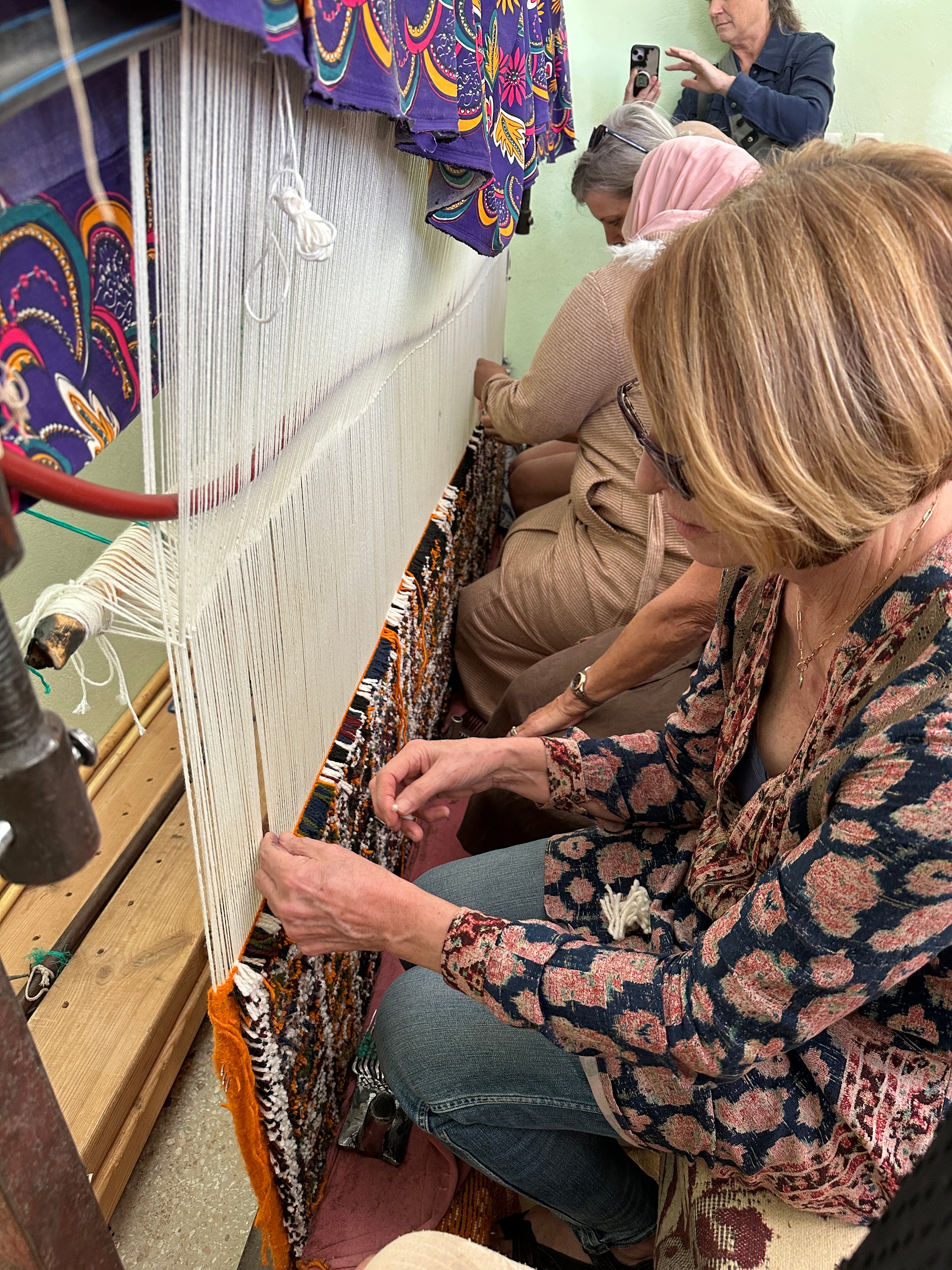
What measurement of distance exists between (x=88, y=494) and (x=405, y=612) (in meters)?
1.00

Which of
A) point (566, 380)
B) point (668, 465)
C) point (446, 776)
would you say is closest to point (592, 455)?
point (566, 380)

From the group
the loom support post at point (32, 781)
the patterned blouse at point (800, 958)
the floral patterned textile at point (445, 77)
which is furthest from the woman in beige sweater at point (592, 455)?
the loom support post at point (32, 781)

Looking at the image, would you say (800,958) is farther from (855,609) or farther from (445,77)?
(445,77)

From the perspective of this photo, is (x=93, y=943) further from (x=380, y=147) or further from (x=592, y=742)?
(x=380, y=147)

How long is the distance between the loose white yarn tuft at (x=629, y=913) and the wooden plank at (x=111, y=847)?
0.69 m

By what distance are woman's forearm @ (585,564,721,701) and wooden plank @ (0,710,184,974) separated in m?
0.73

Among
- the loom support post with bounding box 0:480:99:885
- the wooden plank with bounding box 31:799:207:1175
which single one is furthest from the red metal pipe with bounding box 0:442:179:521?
the wooden plank with bounding box 31:799:207:1175

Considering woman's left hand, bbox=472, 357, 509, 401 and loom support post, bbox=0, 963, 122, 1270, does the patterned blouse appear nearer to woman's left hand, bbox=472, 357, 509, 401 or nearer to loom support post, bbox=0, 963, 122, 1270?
loom support post, bbox=0, 963, 122, 1270

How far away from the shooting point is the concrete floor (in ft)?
4.20

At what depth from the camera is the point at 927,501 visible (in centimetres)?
79

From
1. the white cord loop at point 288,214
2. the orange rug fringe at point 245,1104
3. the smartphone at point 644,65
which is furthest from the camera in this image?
the smartphone at point 644,65

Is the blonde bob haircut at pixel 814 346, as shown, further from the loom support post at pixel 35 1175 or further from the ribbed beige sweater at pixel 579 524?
the ribbed beige sweater at pixel 579 524

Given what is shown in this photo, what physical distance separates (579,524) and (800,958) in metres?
1.39

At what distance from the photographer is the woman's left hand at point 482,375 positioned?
84.4 inches
